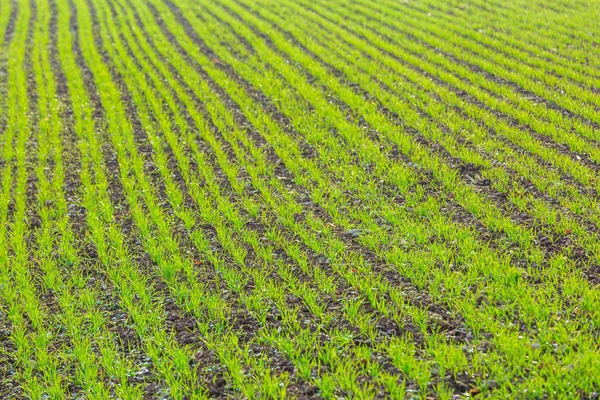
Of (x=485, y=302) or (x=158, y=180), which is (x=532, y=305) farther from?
(x=158, y=180)

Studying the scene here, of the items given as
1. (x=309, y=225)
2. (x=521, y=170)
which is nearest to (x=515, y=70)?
(x=521, y=170)

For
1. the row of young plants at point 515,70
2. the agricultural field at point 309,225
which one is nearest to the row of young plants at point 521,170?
the agricultural field at point 309,225

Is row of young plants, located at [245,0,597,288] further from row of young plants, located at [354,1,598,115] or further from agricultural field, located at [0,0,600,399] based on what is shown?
row of young plants, located at [354,1,598,115]

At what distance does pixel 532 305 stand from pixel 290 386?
248cm

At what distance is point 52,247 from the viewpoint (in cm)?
854

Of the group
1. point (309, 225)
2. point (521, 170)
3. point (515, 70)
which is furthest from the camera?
point (515, 70)

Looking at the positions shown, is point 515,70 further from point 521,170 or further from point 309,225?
point 309,225

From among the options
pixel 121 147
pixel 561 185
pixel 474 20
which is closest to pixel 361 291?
pixel 561 185

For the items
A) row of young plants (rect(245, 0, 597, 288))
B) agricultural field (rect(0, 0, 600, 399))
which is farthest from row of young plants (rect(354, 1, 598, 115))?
row of young plants (rect(245, 0, 597, 288))

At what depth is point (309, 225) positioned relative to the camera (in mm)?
8594

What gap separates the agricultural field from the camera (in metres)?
5.95

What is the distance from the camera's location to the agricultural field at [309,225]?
19.5ft

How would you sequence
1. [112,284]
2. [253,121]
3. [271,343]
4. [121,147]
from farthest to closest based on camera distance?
[253,121], [121,147], [112,284], [271,343]

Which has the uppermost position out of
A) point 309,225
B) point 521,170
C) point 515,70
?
point 515,70
